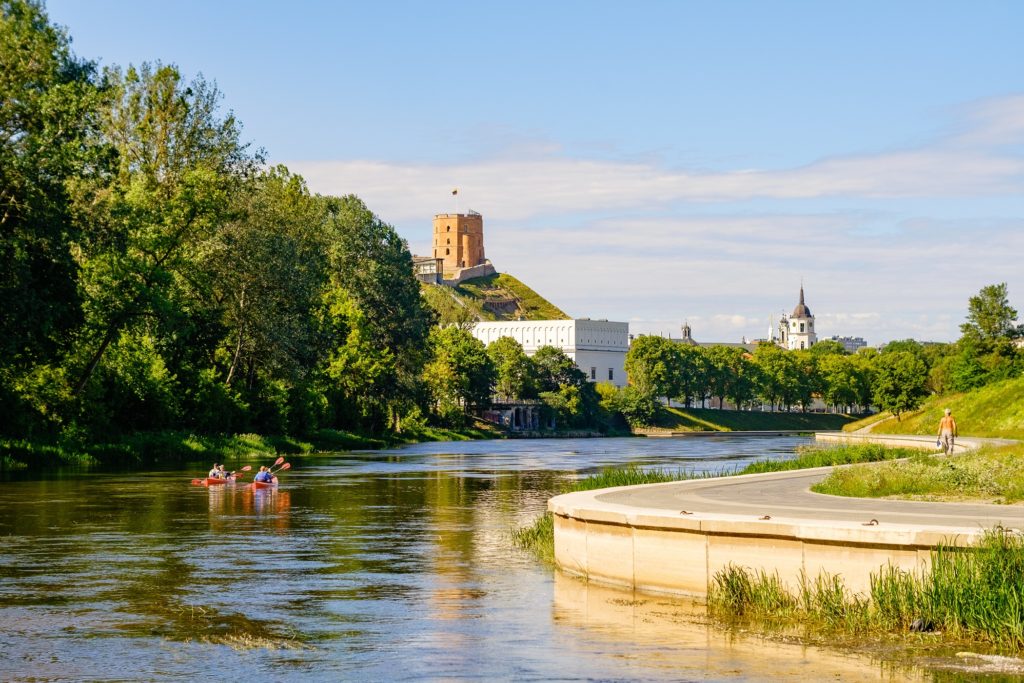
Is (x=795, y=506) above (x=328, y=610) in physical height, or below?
above

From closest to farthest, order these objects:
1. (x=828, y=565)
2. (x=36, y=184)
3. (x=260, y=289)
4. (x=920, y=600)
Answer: (x=920, y=600) → (x=828, y=565) → (x=36, y=184) → (x=260, y=289)

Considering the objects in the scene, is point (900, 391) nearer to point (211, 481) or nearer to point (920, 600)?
point (211, 481)

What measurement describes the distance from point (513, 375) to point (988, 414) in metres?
104

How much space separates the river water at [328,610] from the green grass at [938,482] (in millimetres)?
6928

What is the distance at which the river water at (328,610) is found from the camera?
15.1 m

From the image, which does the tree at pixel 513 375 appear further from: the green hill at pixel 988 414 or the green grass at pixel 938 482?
the green grass at pixel 938 482

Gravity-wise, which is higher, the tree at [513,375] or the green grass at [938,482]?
the tree at [513,375]

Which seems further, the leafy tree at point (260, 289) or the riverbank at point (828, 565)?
the leafy tree at point (260, 289)

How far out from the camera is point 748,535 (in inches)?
690

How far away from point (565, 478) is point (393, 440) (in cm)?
5567

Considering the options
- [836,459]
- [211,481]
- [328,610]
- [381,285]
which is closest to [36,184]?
[211,481]

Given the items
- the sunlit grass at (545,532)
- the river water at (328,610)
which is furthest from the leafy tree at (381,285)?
the river water at (328,610)

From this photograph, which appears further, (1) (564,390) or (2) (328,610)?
(1) (564,390)

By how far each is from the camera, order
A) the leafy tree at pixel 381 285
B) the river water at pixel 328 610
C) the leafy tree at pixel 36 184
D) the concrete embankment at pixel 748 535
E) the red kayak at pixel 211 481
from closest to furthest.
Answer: the river water at pixel 328 610 → the concrete embankment at pixel 748 535 → the red kayak at pixel 211 481 → the leafy tree at pixel 36 184 → the leafy tree at pixel 381 285
